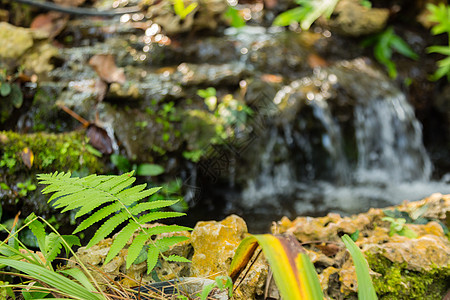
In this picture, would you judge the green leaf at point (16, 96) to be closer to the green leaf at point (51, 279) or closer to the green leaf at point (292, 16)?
the green leaf at point (51, 279)

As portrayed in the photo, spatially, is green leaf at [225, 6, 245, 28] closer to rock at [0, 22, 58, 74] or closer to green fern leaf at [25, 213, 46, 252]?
rock at [0, 22, 58, 74]

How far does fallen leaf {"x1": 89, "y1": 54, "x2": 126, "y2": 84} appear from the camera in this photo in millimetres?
3469

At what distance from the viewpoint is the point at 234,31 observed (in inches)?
220

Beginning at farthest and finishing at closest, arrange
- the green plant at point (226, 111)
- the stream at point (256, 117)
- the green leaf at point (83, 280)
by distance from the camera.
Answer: the green plant at point (226, 111) < the stream at point (256, 117) < the green leaf at point (83, 280)

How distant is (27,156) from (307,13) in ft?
16.9

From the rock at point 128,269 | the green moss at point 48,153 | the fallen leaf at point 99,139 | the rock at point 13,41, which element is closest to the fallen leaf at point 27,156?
the green moss at point 48,153

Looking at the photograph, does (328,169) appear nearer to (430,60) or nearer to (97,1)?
(430,60)

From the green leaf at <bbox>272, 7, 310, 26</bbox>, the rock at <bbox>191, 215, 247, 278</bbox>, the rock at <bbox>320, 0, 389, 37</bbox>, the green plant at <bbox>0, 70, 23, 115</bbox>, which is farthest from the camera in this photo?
the green leaf at <bbox>272, 7, 310, 26</bbox>

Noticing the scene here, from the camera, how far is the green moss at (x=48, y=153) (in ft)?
7.76

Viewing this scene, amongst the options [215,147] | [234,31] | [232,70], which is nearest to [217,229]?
[215,147]

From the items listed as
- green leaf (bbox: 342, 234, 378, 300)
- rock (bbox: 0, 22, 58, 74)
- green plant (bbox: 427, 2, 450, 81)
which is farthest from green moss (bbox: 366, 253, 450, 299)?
green plant (bbox: 427, 2, 450, 81)

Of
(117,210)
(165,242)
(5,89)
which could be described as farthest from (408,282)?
(5,89)

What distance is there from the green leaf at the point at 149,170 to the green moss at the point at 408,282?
209cm

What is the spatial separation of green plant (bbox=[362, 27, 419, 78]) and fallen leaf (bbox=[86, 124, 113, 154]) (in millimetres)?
4754
